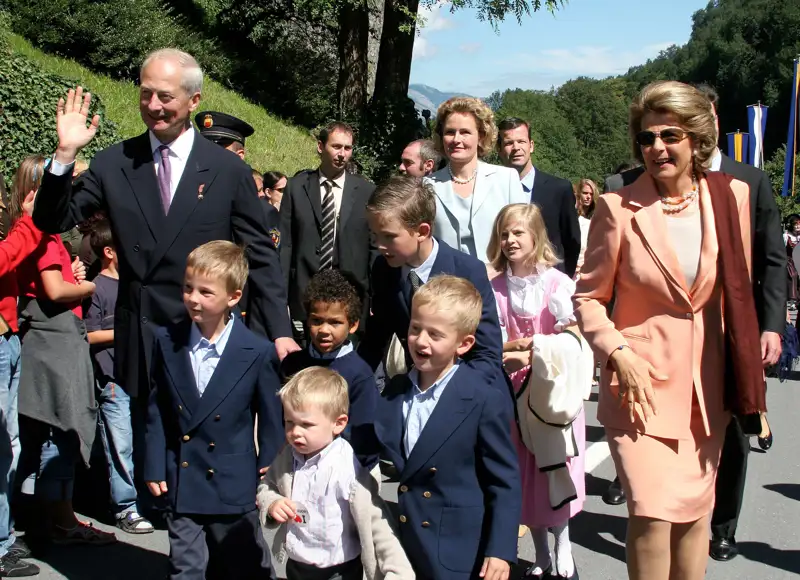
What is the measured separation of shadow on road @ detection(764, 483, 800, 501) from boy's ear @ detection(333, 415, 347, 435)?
159 inches

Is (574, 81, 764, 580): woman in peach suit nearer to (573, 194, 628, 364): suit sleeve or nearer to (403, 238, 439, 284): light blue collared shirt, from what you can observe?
(573, 194, 628, 364): suit sleeve

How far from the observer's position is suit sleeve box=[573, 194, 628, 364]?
382 cm

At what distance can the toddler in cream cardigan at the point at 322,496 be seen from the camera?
3.65 m

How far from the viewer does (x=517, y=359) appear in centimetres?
480

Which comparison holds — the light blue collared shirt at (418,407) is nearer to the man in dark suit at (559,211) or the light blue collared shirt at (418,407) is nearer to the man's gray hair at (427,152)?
the man in dark suit at (559,211)

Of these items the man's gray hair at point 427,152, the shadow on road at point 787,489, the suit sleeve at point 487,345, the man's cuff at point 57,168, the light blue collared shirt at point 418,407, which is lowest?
the shadow on road at point 787,489

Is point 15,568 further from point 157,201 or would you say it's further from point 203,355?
point 157,201

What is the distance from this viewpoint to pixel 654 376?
149 inches

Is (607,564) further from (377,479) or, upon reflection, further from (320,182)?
(320,182)

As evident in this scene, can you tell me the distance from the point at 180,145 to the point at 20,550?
2.39 meters

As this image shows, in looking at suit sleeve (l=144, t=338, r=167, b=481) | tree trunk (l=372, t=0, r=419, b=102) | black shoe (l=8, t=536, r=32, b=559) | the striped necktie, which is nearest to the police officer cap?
the striped necktie

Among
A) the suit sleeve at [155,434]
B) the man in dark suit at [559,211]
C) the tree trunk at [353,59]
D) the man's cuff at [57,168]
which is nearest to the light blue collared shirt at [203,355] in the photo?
the suit sleeve at [155,434]

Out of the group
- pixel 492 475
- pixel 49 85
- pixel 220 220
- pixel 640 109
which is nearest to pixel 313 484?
pixel 492 475

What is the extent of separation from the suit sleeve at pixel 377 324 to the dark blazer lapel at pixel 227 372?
1.55 feet
